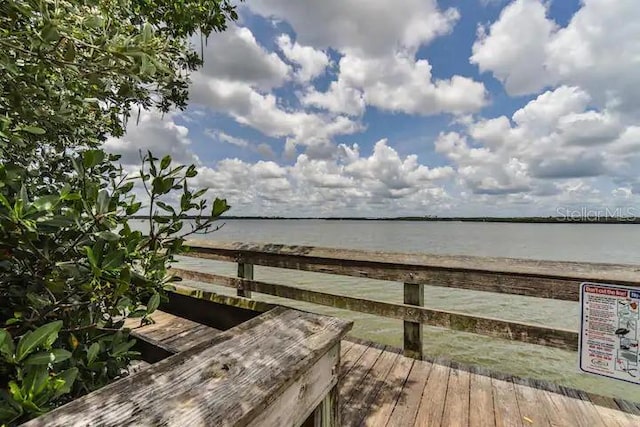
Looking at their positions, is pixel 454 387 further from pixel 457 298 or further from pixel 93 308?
pixel 457 298

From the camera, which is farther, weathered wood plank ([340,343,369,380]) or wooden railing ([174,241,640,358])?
weathered wood plank ([340,343,369,380])

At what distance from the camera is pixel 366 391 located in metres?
2.33

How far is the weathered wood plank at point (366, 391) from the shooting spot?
6.73 feet

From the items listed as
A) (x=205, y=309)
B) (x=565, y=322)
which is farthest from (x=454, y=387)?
(x=565, y=322)

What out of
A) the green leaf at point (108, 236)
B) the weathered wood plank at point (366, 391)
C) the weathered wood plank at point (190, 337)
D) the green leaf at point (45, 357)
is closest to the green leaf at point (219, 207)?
the green leaf at point (108, 236)

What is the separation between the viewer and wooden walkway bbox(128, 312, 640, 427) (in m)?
2.01

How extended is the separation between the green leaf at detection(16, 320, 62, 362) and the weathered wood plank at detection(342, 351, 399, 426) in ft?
5.69

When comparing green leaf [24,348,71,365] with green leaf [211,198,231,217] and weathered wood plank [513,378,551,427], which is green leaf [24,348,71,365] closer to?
green leaf [211,198,231,217]

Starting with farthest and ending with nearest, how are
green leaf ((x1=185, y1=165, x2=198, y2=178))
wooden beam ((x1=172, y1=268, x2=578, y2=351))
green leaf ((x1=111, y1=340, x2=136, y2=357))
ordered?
wooden beam ((x1=172, y1=268, x2=578, y2=351)), green leaf ((x1=185, y1=165, x2=198, y2=178)), green leaf ((x1=111, y1=340, x2=136, y2=357))

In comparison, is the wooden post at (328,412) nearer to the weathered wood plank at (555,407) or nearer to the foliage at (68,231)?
the foliage at (68,231)

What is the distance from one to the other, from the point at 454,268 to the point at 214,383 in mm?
2144

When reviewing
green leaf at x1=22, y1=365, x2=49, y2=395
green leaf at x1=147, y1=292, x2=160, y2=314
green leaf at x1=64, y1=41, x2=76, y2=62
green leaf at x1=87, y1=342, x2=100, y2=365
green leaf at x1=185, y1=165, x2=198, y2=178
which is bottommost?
green leaf at x1=87, y1=342, x2=100, y2=365

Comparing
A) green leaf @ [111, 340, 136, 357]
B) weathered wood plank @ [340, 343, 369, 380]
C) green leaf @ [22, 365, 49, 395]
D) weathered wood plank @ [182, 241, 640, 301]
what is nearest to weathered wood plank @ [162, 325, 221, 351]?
weathered wood plank @ [182, 241, 640, 301]

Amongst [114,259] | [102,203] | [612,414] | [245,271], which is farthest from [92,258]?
[612,414]
